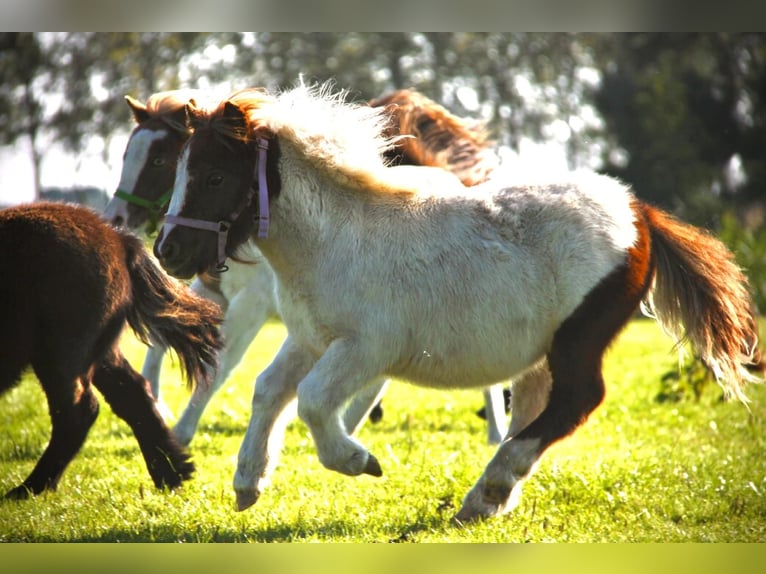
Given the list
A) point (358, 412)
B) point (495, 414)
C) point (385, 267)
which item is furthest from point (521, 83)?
point (385, 267)

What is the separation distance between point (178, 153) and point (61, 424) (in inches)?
73.0

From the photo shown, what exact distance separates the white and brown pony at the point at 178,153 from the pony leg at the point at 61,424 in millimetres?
1106

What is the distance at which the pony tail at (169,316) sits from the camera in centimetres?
504

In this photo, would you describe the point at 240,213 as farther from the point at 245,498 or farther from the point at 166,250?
the point at 245,498

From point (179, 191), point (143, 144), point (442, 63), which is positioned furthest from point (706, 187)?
point (179, 191)

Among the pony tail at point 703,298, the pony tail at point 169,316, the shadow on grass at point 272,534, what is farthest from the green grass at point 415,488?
the pony tail at point 169,316

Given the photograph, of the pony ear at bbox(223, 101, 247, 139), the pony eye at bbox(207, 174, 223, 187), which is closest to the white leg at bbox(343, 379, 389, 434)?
the pony eye at bbox(207, 174, 223, 187)

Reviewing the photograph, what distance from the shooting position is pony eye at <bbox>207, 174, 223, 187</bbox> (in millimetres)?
4203

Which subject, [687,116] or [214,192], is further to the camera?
[687,116]

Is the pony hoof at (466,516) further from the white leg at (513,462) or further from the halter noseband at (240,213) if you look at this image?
the halter noseband at (240,213)

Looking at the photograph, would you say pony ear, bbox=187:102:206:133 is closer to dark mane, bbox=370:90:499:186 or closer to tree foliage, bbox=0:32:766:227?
dark mane, bbox=370:90:499:186

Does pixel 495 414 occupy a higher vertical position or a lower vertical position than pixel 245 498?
lower

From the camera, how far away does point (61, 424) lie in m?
4.82

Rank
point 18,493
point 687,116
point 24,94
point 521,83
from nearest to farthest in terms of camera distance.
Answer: point 18,493 → point 24,94 → point 687,116 → point 521,83
